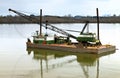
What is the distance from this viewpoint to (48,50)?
35.6 metres

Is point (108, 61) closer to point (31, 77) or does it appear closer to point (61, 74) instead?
point (61, 74)

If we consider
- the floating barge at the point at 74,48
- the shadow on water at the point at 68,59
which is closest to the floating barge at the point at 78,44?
the floating barge at the point at 74,48

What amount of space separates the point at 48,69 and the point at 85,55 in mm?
8022

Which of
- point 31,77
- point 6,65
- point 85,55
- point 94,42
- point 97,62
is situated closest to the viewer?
point 31,77

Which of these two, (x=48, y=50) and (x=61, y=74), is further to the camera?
(x=48, y=50)

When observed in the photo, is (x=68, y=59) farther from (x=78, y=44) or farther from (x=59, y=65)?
(x=78, y=44)

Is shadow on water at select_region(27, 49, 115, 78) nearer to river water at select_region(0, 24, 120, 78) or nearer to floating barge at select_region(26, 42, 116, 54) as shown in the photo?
river water at select_region(0, 24, 120, 78)

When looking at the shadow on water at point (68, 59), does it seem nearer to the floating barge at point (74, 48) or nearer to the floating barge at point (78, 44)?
the floating barge at point (74, 48)

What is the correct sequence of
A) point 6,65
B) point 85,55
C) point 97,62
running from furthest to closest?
point 85,55 < point 97,62 < point 6,65

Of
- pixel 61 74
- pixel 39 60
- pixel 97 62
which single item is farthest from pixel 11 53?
pixel 61 74

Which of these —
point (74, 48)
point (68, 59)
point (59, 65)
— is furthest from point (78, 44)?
point (59, 65)

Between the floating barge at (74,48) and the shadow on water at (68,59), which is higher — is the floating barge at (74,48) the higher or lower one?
the higher one

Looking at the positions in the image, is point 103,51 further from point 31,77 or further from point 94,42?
point 31,77

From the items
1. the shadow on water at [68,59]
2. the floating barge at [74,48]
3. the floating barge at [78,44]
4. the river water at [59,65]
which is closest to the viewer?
the river water at [59,65]
